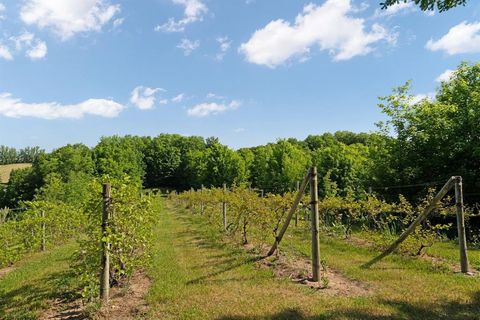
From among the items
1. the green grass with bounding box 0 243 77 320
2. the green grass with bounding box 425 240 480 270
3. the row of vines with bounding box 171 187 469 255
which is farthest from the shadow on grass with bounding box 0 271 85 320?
the green grass with bounding box 425 240 480 270

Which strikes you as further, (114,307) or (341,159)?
(341,159)

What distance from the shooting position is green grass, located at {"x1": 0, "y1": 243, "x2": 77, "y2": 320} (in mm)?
6273

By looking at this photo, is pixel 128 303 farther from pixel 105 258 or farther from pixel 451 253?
pixel 451 253

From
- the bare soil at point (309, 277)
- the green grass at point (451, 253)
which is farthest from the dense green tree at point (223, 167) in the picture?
the bare soil at point (309, 277)

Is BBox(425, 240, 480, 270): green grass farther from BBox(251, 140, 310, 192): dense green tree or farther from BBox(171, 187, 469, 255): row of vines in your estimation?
BBox(251, 140, 310, 192): dense green tree

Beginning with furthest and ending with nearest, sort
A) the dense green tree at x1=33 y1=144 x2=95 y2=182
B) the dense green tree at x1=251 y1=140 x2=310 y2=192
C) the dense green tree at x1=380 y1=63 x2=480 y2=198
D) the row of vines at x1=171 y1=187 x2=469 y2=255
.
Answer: the dense green tree at x1=33 y1=144 x2=95 y2=182
the dense green tree at x1=251 y1=140 x2=310 y2=192
the dense green tree at x1=380 y1=63 x2=480 y2=198
the row of vines at x1=171 y1=187 x2=469 y2=255

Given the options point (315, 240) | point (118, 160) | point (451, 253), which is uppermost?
point (118, 160)

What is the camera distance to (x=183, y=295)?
20.9ft

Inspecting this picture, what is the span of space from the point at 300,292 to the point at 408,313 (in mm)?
1871

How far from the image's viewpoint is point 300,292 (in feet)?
20.7

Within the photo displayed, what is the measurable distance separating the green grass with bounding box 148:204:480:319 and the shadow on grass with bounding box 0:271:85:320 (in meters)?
1.78

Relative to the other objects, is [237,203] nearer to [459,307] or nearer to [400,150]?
[459,307]

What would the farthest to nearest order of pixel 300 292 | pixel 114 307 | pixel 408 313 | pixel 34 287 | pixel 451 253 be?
pixel 451 253
pixel 34 287
pixel 300 292
pixel 114 307
pixel 408 313

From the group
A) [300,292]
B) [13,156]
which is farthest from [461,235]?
[13,156]
